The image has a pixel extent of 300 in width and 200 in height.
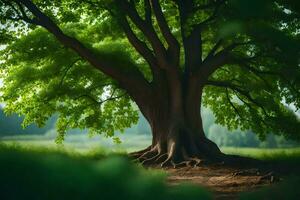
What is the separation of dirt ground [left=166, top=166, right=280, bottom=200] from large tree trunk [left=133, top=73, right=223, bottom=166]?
168 cm

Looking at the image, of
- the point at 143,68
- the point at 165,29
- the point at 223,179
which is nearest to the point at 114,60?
the point at 165,29

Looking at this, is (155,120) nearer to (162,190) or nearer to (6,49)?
(6,49)

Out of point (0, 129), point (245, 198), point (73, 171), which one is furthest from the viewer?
point (0, 129)

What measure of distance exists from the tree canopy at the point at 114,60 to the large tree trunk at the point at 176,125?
2.62ft

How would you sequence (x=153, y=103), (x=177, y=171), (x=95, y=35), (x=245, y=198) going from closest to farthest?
(x=245, y=198), (x=177, y=171), (x=153, y=103), (x=95, y=35)

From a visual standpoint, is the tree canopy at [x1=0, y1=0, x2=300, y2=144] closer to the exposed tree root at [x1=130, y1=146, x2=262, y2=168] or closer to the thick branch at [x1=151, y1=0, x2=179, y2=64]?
the thick branch at [x1=151, y1=0, x2=179, y2=64]

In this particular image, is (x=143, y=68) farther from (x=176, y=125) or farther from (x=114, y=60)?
(x=176, y=125)

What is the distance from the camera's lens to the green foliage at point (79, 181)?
15.1 feet

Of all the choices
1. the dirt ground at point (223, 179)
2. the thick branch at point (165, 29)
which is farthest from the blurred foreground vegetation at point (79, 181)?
the thick branch at point (165, 29)

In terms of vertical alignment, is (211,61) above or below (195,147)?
above

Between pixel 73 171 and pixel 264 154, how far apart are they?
17.0 m

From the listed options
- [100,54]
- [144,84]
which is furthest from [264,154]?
[100,54]

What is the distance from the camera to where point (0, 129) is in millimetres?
59969

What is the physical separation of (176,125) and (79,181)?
497 inches
